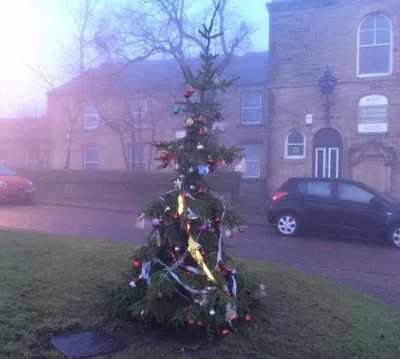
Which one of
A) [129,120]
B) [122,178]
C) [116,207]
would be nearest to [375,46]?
[122,178]

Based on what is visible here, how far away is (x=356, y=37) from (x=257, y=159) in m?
9.55

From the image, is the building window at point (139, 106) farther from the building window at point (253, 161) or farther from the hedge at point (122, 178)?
the building window at point (253, 161)

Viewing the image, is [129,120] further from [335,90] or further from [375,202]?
[375,202]

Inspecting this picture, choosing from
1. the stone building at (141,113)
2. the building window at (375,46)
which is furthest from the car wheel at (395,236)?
the stone building at (141,113)

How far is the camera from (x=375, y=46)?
1961 centimetres

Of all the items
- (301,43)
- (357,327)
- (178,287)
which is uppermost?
(301,43)

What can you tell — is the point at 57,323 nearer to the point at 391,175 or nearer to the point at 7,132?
the point at 391,175

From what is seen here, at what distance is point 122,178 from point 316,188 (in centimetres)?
976

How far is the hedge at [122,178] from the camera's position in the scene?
20.1 metres

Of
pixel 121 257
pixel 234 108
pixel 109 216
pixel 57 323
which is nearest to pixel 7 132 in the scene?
pixel 234 108

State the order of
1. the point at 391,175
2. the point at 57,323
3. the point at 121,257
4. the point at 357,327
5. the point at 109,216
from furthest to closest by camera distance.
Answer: the point at 391,175 < the point at 109,216 < the point at 121,257 < the point at 357,327 < the point at 57,323

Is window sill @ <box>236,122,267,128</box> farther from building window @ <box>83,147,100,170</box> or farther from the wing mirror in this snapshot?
the wing mirror

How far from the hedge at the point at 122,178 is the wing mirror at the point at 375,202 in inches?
302

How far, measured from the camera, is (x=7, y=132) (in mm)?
35500
